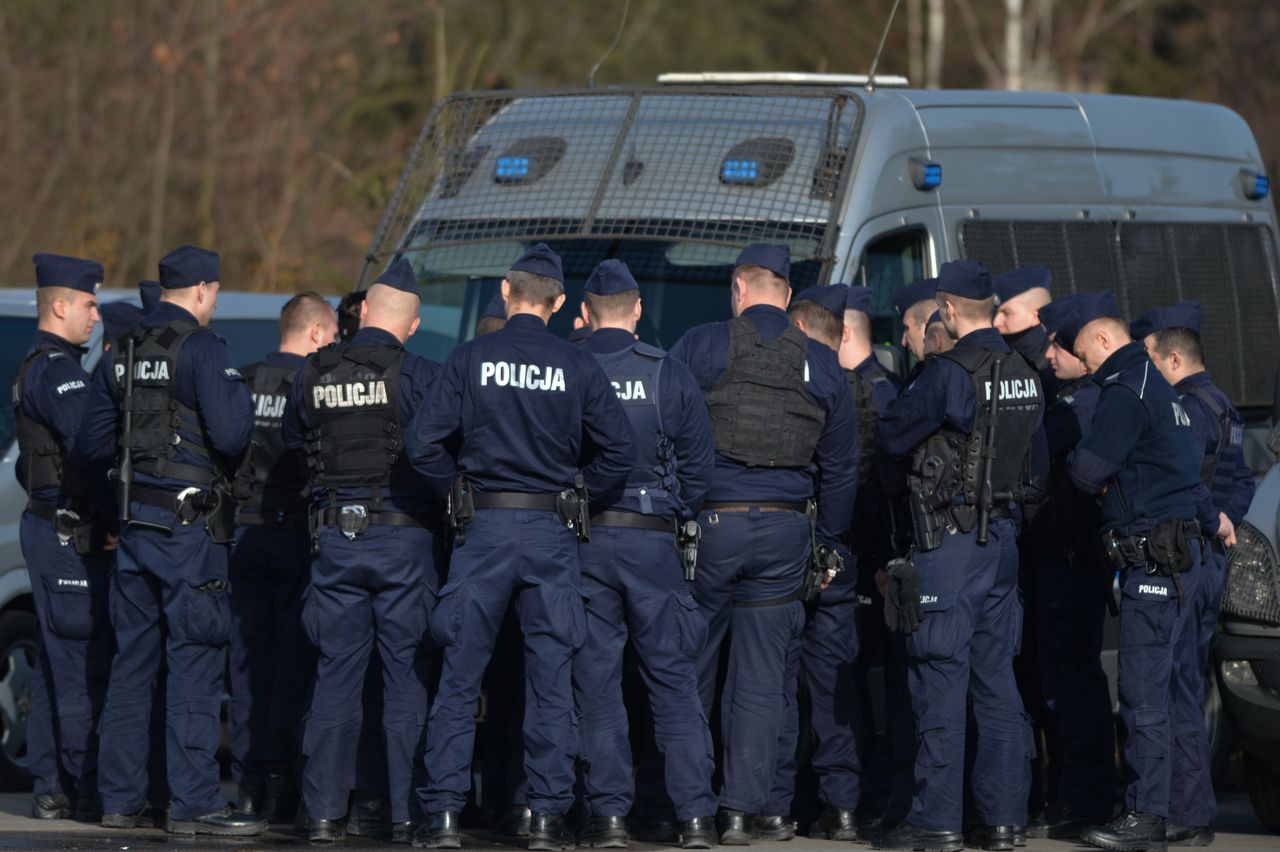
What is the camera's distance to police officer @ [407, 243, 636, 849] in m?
6.78

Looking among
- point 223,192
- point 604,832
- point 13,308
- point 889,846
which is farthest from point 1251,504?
point 223,192

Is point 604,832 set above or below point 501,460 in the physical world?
below

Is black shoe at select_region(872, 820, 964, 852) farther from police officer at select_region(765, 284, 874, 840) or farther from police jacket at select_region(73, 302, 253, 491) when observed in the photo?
police jacket at select_region(73, 302, 253, 491)

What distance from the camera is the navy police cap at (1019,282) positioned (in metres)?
7.91

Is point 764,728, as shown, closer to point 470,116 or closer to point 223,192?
point 470,116

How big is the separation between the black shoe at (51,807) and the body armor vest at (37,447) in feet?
3.73

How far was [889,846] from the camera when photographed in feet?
23.7

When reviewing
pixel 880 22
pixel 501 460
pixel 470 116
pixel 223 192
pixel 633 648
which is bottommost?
pixel 633 648

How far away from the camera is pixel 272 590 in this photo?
7.93 metres

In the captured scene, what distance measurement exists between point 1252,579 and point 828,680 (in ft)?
5.58

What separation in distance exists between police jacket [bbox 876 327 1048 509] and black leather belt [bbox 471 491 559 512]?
126 cm

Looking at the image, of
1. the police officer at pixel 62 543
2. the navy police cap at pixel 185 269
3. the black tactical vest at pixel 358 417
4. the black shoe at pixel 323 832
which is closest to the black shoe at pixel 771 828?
the black shoe at pixel 323 832

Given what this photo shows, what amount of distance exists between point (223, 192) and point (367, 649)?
12.3 meters

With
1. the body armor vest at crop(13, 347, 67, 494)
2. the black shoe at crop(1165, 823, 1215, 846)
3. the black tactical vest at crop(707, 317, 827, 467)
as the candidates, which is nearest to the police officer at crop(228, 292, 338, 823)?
the body armor vest at crop(13, 347, 67, 494)
